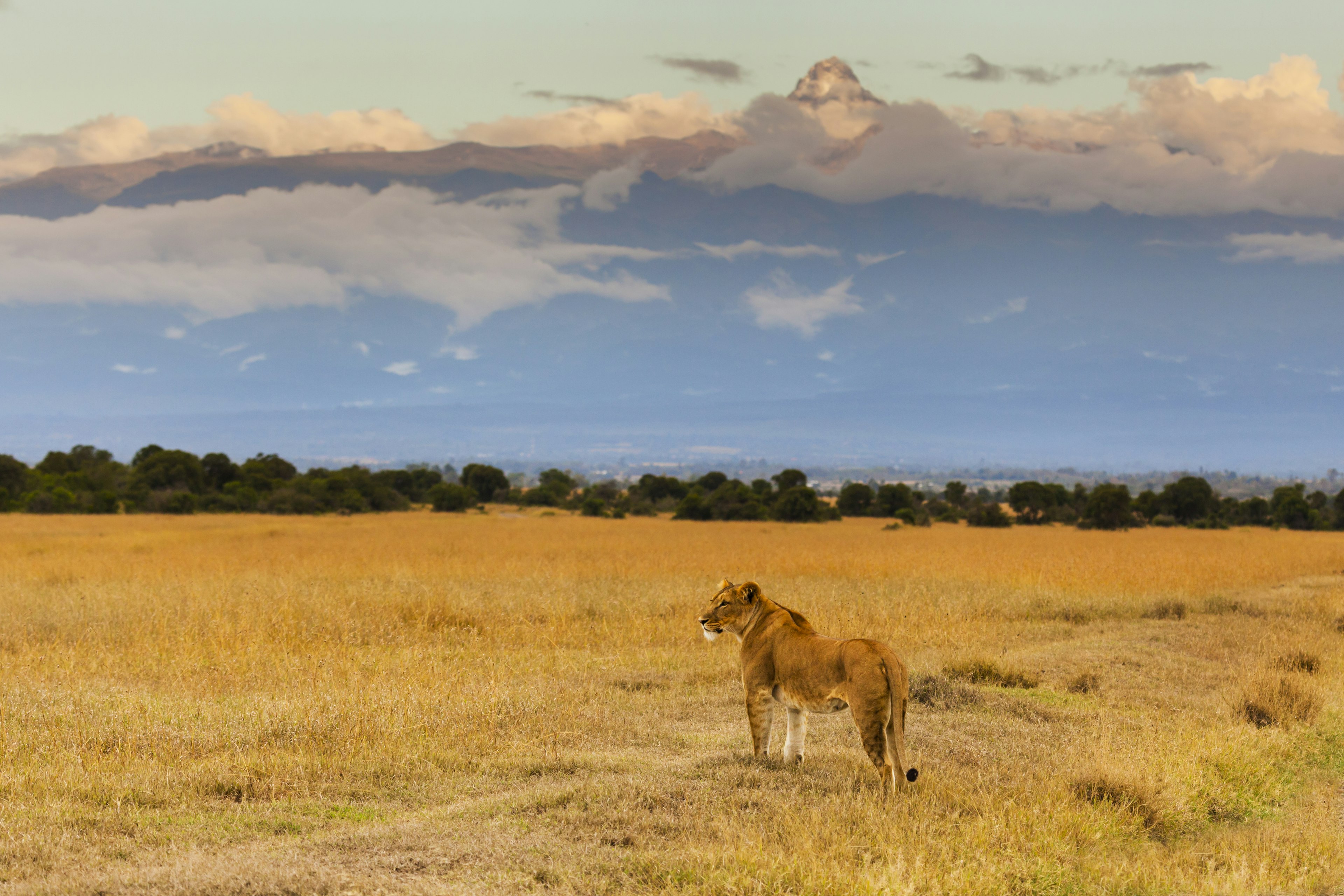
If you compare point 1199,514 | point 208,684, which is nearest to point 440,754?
point 208,684

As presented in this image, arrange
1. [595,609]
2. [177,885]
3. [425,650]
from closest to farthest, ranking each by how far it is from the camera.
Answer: [177,885] → [425,650] → [595,609]

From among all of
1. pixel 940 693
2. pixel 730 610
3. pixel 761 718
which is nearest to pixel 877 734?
pixel 761 718

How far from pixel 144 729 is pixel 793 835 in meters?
6.60

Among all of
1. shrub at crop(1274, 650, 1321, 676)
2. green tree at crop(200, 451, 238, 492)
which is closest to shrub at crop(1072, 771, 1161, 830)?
shrub at crop(1274, 650, 1321, 676)

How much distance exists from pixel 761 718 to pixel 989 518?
174ft

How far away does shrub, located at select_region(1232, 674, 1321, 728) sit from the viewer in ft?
33.4

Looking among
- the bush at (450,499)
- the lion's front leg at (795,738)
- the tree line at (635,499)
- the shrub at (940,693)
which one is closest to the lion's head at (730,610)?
the lion's front leg at (795,738)

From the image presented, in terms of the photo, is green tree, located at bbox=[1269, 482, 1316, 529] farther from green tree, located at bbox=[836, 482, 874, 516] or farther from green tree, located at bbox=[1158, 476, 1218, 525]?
green tree, located at bbox=[836, 482, 874, 516]

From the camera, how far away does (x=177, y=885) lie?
16.5 feet

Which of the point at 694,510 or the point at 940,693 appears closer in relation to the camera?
the point at 940,693

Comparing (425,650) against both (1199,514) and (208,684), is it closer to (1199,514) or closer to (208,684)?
(208,684)

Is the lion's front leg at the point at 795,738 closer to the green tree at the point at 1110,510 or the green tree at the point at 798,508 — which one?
the green tree at the point at 798,508

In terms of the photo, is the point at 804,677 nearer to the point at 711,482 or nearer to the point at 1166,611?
the point at 1166,611

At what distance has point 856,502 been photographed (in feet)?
212
